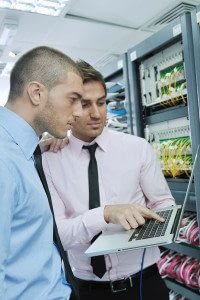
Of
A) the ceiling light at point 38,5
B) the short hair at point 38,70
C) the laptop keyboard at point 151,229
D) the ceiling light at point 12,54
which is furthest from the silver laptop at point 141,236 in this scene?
the ceiling light at point 12,54

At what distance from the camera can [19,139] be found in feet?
3.55

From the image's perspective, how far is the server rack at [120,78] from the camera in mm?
2348

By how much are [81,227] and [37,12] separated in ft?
13.8

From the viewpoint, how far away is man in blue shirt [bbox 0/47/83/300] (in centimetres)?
91

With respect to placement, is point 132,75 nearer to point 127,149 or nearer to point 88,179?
point 127,149

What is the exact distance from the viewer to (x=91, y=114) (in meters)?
1.58

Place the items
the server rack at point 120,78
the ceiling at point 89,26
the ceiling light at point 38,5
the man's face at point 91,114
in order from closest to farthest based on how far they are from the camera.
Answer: the man's face at point 91,114 < the server rack at point 120,78 < the ceiling light at point 38,5 < the ceiling at point 89,26

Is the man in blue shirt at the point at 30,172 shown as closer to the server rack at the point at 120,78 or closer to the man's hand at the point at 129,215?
the man's hand at the point at 129,215

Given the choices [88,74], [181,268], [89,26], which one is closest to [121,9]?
[89,26]

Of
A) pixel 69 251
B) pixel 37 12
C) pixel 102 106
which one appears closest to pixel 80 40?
pixel 37 12

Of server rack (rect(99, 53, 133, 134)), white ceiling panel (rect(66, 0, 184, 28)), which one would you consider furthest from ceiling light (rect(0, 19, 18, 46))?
server rack (rect(99, 53, 133, 134))

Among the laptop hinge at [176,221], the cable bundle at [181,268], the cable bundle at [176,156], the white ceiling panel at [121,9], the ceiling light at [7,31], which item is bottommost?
the cable bundle at [181,268]

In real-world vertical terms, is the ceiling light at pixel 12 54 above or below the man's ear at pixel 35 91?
above

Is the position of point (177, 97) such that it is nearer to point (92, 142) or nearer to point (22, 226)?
point (92, 142)
